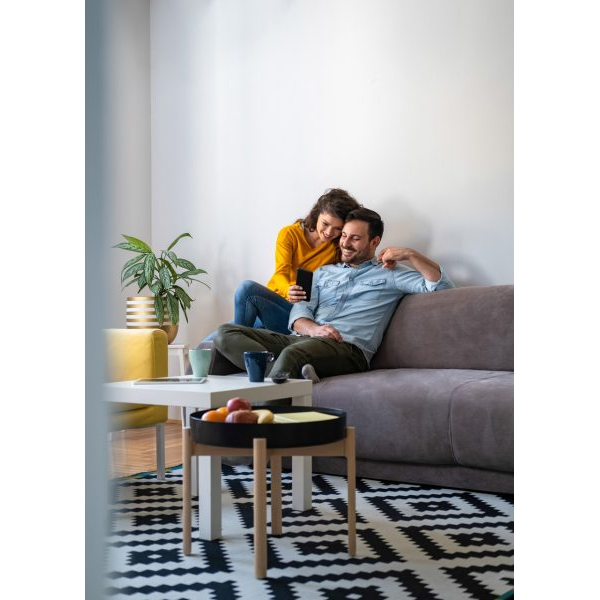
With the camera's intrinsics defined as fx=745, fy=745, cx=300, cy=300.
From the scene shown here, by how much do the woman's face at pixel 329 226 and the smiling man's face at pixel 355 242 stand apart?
129 mm

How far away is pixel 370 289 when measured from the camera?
3.24 m

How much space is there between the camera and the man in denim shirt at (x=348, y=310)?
9.82 ft

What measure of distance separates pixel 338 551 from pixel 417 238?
1961 mm

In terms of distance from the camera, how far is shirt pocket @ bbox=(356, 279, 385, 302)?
323 centimetres

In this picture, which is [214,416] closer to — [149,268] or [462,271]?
[462,271]

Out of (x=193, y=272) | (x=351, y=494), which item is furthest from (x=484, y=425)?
(x=193, y=272)

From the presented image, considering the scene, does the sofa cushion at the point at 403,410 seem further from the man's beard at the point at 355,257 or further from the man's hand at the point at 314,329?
the man's beard at the point at 355,257
